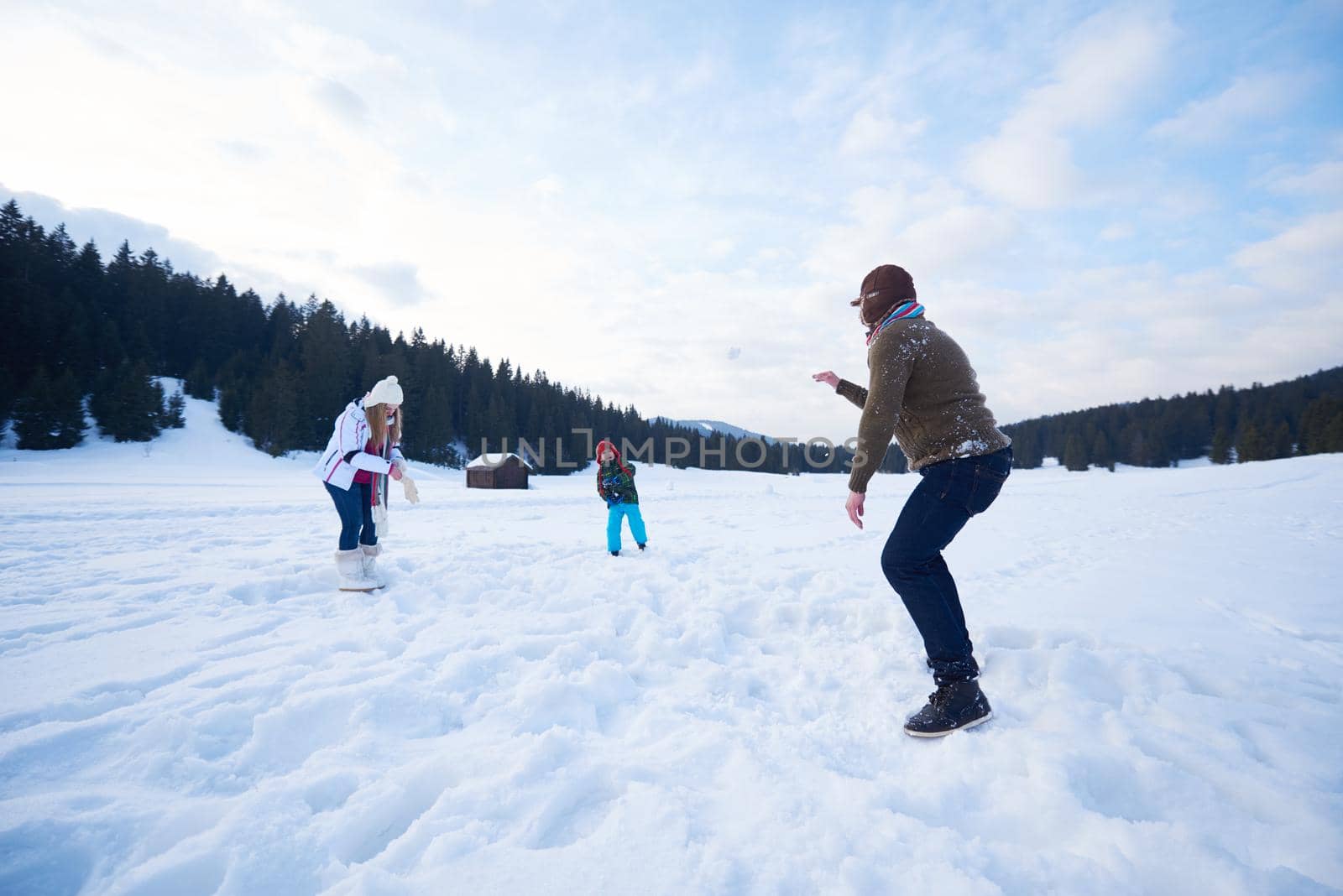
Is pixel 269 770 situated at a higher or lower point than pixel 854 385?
lower

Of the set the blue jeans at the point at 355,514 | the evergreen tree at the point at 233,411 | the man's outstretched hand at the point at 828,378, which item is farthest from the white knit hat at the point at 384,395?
the evergreen tree at the point at 233,411

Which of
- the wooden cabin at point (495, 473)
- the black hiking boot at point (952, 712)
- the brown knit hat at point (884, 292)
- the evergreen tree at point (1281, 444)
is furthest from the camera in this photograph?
the evergreen tree at point (1281, 444)

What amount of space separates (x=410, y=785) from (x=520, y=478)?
30.1 metres

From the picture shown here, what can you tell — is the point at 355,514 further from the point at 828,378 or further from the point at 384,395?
the point at 828,378

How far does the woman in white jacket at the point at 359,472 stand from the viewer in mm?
4926

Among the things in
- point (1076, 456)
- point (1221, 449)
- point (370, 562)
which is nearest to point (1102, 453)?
point (1076, 456)

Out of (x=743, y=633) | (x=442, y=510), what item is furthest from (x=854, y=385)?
(x=442, y=510)

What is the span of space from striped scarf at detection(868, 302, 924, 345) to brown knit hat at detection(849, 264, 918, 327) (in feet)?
0.20

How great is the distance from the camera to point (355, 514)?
5.03m

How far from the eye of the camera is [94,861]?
1.66 meters

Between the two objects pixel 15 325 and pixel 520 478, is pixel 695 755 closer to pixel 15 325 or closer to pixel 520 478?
pixel 520 478

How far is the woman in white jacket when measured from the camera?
4.93 metres

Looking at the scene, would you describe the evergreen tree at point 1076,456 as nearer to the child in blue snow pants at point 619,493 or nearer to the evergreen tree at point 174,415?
the child in blue snow pants at point 619,493

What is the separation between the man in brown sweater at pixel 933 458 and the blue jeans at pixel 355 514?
472 cm
